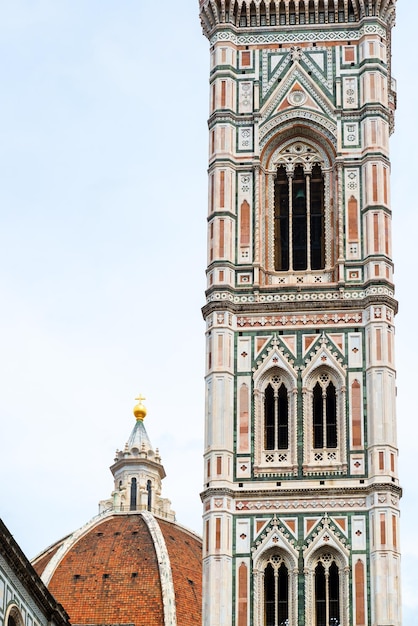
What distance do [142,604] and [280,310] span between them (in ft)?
91.6

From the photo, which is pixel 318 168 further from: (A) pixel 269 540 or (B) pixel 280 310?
(A) pixel 269 540

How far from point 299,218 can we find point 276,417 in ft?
17.1

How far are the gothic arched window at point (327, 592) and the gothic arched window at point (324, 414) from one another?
2.71 meters

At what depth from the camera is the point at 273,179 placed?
164 feet

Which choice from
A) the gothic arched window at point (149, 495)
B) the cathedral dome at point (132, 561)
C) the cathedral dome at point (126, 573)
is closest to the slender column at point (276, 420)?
the cathedral dome at point (132, 561)

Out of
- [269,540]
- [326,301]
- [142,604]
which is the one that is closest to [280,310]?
[326,301]

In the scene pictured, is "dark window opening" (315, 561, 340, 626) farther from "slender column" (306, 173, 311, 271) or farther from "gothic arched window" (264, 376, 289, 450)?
"slender column" (306, 173, 311, 271)

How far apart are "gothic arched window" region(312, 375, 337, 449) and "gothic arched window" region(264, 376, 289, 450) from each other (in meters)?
0.63

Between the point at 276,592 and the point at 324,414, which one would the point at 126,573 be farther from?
the point at 276,592

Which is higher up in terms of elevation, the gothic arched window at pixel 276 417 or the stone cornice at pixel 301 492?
the gothic arched window at pixel 276 417

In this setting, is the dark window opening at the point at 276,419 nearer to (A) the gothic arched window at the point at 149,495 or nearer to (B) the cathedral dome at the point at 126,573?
(B) the cathedral dome at the point at 126,573

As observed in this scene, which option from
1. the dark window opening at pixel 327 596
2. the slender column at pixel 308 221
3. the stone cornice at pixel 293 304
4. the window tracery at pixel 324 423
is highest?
the slender column at pixel 308 221

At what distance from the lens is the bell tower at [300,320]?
4528 cm

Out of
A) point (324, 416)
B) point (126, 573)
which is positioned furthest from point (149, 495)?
point (324, 416)
